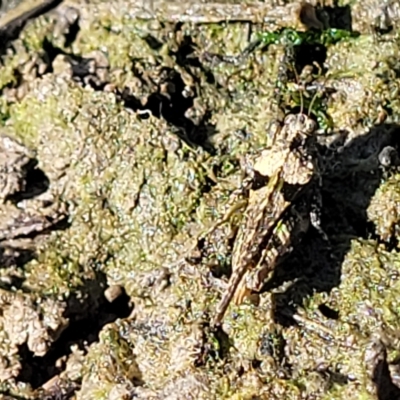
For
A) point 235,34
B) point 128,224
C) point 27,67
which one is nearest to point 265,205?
point 128,224

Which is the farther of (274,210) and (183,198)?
(183,198)

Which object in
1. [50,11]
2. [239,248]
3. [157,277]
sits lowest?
[157,277]

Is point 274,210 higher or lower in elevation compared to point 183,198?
higher

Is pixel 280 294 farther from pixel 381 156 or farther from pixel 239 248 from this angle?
pixel 381 156
